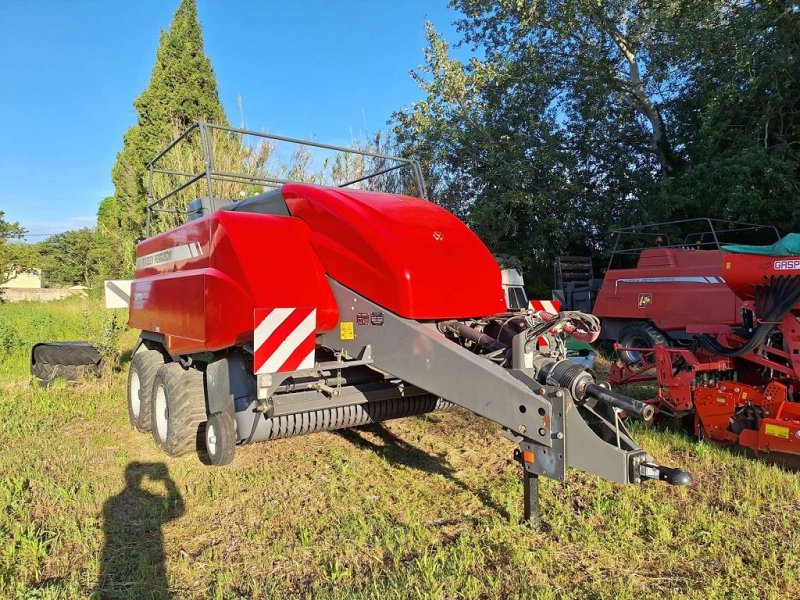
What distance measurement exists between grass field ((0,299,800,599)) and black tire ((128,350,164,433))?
0.34m

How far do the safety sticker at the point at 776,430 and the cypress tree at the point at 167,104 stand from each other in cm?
1641

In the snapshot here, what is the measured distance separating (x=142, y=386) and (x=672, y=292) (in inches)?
298

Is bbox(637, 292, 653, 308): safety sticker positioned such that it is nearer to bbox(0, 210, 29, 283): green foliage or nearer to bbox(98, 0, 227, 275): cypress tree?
bbox(98, 0, 227, 275): cypress tree

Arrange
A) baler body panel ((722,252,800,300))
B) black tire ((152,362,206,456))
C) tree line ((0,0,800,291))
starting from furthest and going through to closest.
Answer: tree line ((0,0,800,291)), baler body panel ((722,252,800,300)), black tire ((152,362,206,456))

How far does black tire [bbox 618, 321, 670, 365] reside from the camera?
29.4ft

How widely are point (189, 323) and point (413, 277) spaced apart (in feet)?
5.98

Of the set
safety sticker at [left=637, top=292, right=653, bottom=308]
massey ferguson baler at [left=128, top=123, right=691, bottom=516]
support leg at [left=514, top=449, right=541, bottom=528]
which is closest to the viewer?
massey ferguson baler at [left=128, top=123, right=691, bottom=516]

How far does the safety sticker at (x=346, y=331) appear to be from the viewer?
12.3ft

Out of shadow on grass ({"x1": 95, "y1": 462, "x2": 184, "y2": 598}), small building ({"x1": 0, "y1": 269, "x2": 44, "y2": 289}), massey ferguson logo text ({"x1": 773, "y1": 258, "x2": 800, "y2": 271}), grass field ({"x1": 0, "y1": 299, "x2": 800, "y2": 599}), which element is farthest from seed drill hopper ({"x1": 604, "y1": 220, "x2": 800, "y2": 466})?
small building ({"x1": 0, "y1": 269, "x2": 44, "y2": 289})

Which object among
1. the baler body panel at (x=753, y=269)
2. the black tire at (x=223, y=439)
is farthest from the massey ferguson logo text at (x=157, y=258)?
the baler body panel at (x=753, y=269)

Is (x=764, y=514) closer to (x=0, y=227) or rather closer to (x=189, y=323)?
(x=189, y=323)

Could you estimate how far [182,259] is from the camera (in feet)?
15.1

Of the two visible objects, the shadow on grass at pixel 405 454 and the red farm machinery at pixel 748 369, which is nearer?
the shadow on grass at pixel 405 454

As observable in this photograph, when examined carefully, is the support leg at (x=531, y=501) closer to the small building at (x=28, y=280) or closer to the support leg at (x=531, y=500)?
the support leg at (x=531, y=500)
